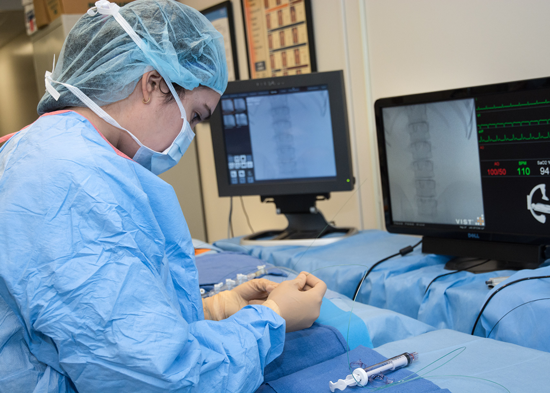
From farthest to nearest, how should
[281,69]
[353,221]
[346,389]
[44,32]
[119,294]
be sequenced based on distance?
1. [44,32]
2. [281,69]
3. [353,221]
4. [346,389]
5. [119,294]

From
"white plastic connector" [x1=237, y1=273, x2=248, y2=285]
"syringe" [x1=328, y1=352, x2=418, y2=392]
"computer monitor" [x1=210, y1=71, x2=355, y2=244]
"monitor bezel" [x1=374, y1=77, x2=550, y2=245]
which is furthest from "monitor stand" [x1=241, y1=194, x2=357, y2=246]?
"syringe" [x1=328, y1=352, x2=418, y2=392]

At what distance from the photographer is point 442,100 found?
4.10ft

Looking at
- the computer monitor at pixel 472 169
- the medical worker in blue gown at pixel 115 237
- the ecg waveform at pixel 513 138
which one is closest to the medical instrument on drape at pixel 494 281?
the computer monitor at pixel 472 169

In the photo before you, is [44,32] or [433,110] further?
[44,32]

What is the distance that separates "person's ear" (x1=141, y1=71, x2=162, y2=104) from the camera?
0.78 metres

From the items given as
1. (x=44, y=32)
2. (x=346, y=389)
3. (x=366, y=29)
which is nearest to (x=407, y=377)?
(x=346, y=389)

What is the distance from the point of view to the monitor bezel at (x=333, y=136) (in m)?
1.68

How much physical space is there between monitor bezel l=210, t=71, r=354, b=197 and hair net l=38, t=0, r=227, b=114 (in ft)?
3.09

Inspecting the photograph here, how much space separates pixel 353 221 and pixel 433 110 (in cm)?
89

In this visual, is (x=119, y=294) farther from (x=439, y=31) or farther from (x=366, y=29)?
(x=366, y=29)

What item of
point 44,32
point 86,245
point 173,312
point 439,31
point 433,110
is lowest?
point 173,312

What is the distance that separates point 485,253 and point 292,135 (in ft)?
2.71

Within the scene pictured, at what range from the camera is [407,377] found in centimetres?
72

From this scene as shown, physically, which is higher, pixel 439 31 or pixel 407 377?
pixel 439 31
